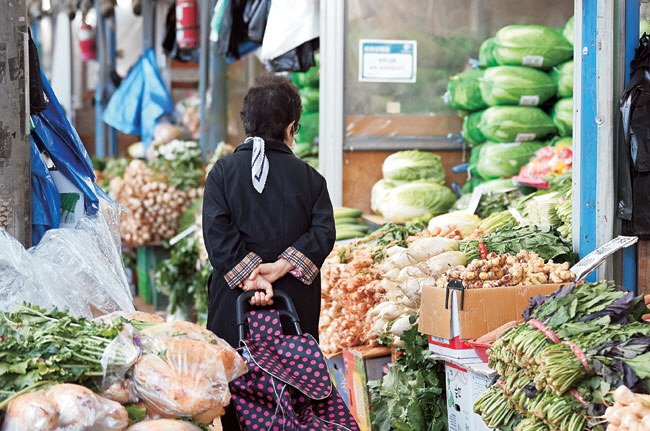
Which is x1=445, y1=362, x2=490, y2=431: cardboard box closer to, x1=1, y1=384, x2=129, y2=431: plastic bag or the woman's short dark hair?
the woman's short dark hair

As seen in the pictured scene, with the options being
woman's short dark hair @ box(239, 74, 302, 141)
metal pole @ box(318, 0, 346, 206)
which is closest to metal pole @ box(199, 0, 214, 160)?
Answer: metal pole @ box(318, 0, 346, 206)

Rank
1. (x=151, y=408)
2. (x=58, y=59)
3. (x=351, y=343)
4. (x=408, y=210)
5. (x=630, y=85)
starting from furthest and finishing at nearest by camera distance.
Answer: (x=58, y=59), (x=408, y=210), (x=351, y=343), (x=630, y=85), (x=151, y=408)

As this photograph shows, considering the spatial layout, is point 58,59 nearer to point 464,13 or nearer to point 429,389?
point 464,13

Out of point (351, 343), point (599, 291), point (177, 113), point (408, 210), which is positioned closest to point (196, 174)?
point (177, 113)

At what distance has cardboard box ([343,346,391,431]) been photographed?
4.92m

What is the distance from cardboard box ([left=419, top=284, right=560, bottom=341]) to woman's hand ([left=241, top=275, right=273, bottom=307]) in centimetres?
81

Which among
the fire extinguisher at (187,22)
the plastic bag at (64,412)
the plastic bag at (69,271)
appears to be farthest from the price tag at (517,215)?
the fire extinguisher at (187,22)

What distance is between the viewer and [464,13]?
24.5 ft

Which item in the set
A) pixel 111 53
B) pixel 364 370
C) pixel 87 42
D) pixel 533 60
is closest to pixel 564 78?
pixel 533 60

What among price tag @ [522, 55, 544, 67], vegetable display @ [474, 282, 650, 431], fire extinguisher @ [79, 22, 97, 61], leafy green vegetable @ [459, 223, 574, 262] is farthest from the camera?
fire extinguisher @ [79, 22, 97, 61]

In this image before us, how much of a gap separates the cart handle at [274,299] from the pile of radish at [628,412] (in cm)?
125

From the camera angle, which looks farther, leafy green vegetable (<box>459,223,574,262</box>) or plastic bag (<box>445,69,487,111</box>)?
plastic bag (<box>445,69,487,111</box>)

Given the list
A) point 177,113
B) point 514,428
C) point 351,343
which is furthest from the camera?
point 177,113

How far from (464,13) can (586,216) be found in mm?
3541
